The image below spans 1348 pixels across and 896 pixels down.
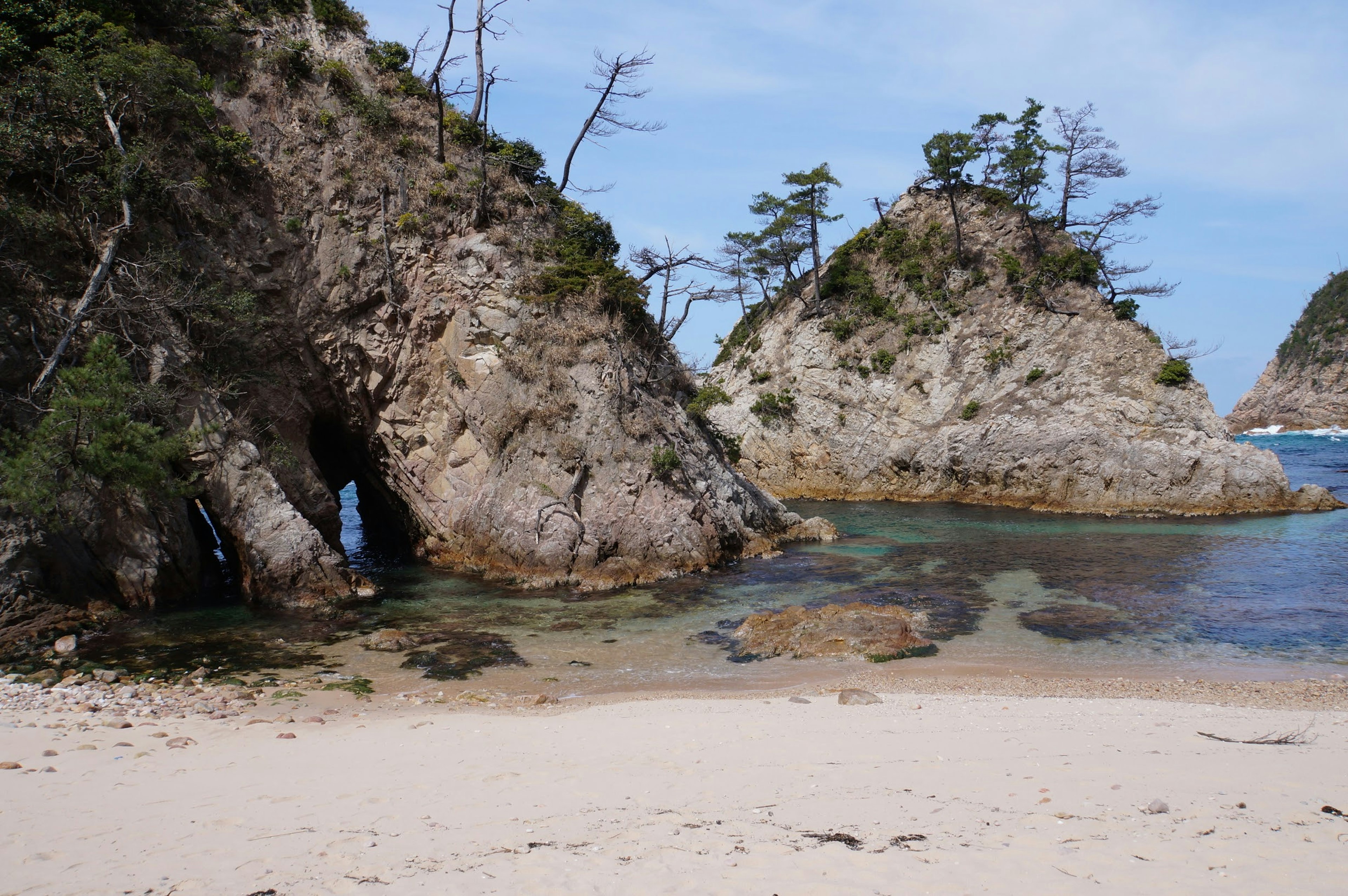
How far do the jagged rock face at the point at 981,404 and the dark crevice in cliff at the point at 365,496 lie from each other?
20.3 meters

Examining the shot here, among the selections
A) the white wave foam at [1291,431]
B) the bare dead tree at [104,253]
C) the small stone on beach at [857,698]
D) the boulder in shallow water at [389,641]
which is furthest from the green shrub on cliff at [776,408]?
the white wave foam at [1291,431]

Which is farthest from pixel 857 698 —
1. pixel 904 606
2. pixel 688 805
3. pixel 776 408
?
pixel 776 408

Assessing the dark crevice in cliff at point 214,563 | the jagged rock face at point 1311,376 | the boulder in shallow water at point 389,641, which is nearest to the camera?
the boulder in shallow water at point 389,641

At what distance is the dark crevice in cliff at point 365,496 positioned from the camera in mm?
22719

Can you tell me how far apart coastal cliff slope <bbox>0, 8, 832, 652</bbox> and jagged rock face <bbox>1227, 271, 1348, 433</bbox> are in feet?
284

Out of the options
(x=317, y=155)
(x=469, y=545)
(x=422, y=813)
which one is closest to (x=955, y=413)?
(x=469, y=545)

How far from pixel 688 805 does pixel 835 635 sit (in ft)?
23.8

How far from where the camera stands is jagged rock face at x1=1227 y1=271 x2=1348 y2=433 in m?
79.4

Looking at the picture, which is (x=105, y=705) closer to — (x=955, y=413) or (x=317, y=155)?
(x=317, y=155)

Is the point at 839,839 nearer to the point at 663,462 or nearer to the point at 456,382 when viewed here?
the point at 663,462

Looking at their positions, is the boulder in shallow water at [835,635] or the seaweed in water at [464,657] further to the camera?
the boulder in shallow water at [835,635]

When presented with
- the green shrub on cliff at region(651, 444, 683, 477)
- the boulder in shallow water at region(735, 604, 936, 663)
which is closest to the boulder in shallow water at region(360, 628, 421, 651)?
the boulder in shallow water at region(735, 604, 936, 663)

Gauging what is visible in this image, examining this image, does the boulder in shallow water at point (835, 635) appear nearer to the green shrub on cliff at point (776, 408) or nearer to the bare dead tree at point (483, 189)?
the bare dead tree at point (483, 189)

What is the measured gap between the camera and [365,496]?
2775 centimetres
